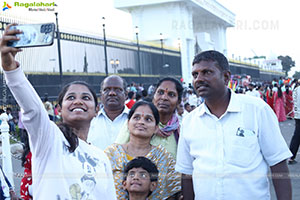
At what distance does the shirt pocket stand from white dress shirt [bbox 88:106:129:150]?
1.75m

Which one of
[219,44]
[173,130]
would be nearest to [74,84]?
[173,130]

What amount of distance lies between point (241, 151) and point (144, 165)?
780 mm

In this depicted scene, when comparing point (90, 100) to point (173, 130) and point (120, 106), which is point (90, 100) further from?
point (120, 106)

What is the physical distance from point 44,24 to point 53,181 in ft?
2.60

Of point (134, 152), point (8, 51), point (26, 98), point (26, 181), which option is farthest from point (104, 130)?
point (8, 51)

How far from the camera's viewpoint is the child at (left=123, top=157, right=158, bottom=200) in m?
2.84

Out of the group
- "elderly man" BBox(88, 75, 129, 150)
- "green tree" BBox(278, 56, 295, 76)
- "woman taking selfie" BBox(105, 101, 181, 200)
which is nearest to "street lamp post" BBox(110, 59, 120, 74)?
"elderly man" BBox(88, 75, 129, 150)

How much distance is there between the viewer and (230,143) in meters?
2.40

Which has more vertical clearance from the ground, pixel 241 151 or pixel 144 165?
pixel 241 151

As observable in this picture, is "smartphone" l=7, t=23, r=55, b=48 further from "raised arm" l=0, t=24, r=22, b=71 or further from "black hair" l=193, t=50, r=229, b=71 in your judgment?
"black hair" l=193, t=50, r=229, b=71

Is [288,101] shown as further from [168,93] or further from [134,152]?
[134,152]

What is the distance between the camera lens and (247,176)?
2.38 metres

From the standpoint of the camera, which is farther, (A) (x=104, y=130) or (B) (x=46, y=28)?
(A) (x=104, y=130)

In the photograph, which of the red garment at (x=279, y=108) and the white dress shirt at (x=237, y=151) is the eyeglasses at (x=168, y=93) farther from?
the red garment at (x=279, y=108)
